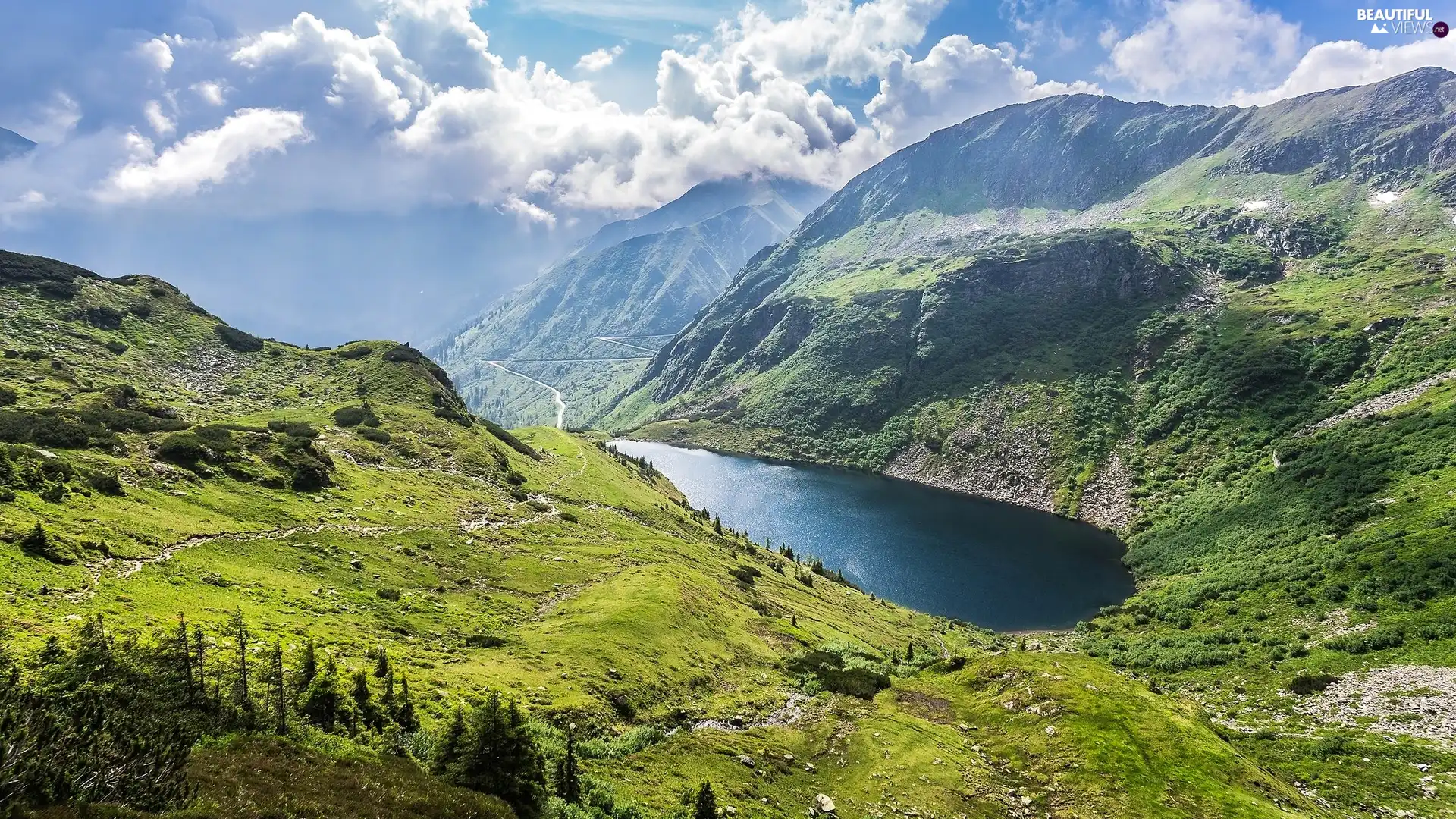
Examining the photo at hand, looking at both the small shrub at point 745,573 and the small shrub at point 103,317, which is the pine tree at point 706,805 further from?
the small shrub at point 103,317

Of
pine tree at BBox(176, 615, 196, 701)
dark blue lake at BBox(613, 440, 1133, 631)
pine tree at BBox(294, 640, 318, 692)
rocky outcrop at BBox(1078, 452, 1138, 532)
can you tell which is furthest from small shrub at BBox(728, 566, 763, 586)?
rocky outcrop at BBox(1078, 452, 1138, 532)

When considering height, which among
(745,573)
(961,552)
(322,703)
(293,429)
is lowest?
(322,703)

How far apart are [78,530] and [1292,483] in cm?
18016

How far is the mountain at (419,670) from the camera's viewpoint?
59.5 feet

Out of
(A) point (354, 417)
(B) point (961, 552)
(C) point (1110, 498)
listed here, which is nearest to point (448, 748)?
(A) point (354, 417)

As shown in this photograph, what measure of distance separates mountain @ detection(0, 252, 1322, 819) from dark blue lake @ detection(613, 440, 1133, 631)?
3780 centimetres

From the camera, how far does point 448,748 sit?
71.3 ft

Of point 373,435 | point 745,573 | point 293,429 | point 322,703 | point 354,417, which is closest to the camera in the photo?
point 322,703

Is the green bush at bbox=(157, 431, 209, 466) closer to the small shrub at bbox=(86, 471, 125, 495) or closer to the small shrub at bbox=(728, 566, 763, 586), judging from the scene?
the small shrub at bbox=(86, 471, 125, 495)

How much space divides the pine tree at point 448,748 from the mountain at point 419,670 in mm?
102

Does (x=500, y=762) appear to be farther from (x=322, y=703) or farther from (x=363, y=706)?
(x=363, y=706)

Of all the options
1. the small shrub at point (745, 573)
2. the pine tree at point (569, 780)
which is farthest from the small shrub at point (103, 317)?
the pine tree at point (569, 780)

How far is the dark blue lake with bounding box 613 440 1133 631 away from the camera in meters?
121

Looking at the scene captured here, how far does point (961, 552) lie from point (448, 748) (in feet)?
471
